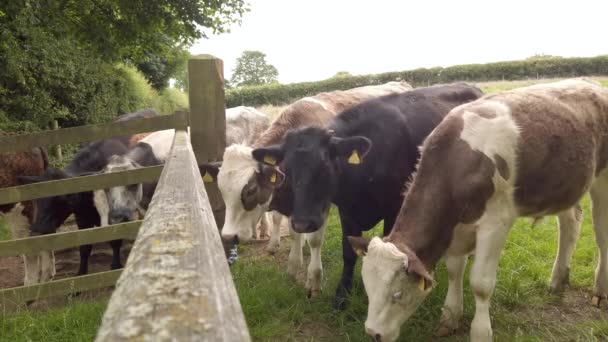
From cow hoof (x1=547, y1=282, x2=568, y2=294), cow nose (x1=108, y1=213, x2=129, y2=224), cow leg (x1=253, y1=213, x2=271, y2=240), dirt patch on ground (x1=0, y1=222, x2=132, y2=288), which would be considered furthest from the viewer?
cow leg (x1=253, y1=213, x2=271, y2=240)

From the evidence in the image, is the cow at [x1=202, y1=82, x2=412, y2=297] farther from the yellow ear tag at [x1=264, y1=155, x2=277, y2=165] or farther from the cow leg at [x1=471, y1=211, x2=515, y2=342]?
the cow leg at [x1=471, y1=211, x2=515, y2=342]

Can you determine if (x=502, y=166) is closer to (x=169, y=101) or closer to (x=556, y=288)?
(x=556, y=288)

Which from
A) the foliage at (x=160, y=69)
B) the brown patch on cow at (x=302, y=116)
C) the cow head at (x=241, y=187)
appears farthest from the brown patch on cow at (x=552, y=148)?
the foliage at (x=160, y=69)

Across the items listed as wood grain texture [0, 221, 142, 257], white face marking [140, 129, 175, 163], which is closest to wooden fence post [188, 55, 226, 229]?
wood grain texture [0, 221, 142, 257]

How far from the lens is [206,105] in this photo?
3.99 metres

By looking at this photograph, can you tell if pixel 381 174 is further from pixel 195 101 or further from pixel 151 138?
pixel 151 138

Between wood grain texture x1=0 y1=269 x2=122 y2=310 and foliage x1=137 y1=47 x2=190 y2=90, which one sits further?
foliage x1=137 y1=47 x2=190 y2=90

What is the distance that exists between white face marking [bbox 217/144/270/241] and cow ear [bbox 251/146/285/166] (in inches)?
7.4

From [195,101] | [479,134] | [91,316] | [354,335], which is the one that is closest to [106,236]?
[91,316]

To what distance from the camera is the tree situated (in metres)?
78.9

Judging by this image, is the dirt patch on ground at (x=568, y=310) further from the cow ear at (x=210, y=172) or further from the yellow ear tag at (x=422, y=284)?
the cow ear at (x=210, y=172)

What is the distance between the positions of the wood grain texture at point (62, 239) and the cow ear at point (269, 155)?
1.28 m

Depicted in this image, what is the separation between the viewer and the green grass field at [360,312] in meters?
3.69

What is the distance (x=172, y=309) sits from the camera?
633 millimetres
